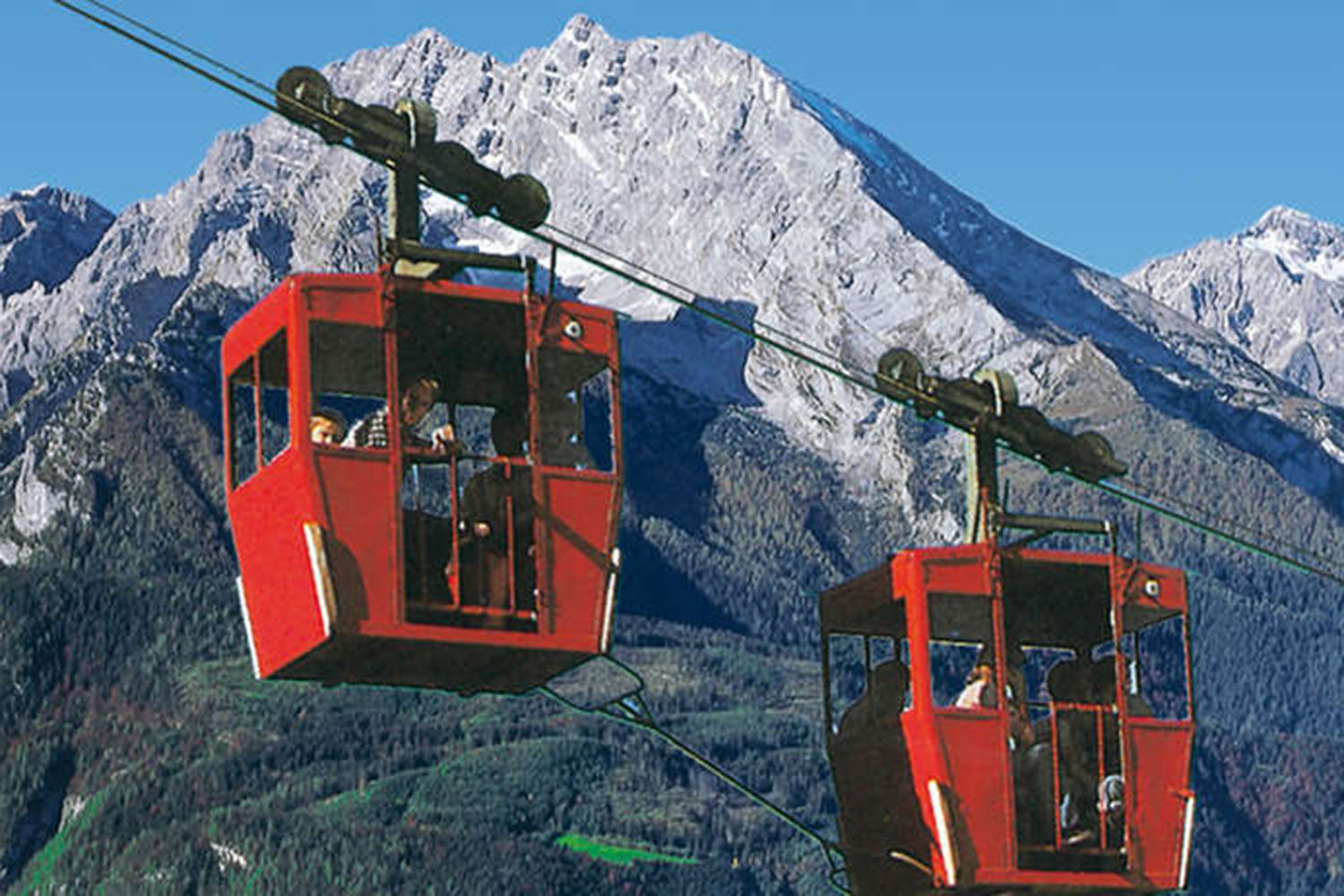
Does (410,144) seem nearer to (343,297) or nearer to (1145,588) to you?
(343,297)

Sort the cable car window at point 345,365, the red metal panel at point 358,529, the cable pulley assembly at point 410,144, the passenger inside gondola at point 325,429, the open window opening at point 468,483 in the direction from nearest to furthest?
the red metal panel at point 358,529
the passenger inside gondola at point 325,429
the open window opening at point 468,483
the cable car window at point 345,365
the cable pulley assembly at point 410,144

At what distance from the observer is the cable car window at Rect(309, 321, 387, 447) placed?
163 ft

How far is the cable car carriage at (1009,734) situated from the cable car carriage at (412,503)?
9.45 meters

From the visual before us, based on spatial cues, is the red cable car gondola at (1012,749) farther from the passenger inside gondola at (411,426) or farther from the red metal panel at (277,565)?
the red metal panel at (277,565)

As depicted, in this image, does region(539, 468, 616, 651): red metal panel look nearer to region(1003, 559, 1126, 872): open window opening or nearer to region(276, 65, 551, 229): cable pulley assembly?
region(276, 65, 551, 229): cable pulley assembly

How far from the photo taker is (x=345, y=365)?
51.1m

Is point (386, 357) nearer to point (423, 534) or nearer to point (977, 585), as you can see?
point (423, 534)

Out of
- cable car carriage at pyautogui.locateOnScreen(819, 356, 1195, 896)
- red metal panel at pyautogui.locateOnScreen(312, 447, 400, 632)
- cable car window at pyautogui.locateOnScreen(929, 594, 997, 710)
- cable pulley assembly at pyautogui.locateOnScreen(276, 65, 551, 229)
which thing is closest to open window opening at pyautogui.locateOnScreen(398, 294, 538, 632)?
red metal panel at pyautogui.locateOnScreen(312, 447, 400, 632)

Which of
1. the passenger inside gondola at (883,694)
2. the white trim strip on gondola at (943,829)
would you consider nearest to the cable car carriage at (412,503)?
the white trim strip on gondola at (943,829)

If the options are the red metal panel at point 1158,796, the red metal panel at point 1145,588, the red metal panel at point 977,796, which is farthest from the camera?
the red metal panel at point 1145,588

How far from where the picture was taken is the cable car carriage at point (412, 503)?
48531 mm

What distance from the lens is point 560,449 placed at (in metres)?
50.9

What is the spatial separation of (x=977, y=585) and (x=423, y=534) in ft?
42.5

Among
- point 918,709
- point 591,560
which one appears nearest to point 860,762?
point 918,709
